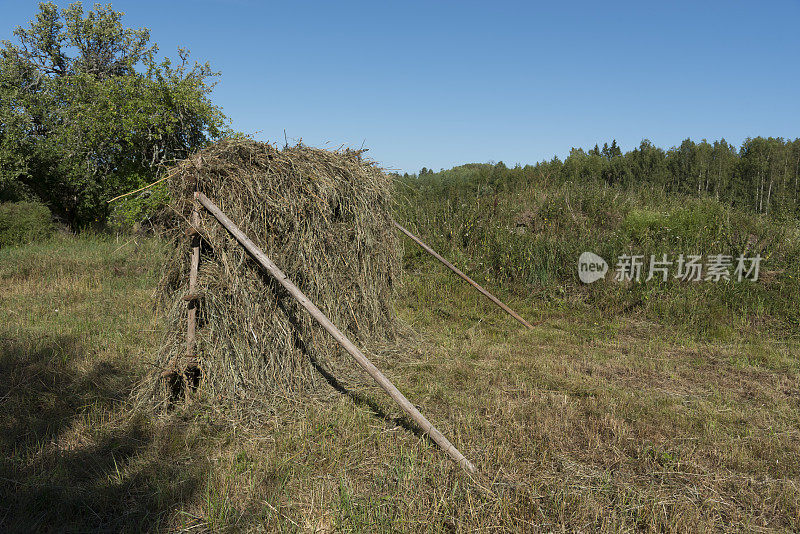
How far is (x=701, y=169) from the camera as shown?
23016mm

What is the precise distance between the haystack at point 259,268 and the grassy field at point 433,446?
0.49 m

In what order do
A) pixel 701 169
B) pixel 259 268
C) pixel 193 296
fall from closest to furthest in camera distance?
pixel 193 296 → pixel 259 268 → pixel 701 169

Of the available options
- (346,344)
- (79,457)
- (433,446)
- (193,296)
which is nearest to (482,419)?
(433,446)

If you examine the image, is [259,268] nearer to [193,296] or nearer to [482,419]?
[193,296]

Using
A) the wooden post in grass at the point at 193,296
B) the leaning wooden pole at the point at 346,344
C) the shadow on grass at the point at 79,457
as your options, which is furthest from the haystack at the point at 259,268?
the shadow on grass at the point at 79,457

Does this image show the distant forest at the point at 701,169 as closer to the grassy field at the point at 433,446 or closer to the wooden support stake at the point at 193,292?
the grassy field at the point at 433,446

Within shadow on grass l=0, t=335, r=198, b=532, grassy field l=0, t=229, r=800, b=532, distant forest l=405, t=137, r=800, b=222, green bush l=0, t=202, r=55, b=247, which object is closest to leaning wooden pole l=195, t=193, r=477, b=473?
grassy field l=0, t=229, r=800, b=532

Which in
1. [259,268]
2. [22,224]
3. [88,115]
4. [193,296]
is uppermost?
[88,115]

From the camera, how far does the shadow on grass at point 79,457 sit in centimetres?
302

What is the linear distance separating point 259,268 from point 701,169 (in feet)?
82.4

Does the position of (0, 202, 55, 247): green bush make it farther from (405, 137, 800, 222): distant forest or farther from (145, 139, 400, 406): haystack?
(145, 139, 400, 406): haystack

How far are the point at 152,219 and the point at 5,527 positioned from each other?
2.77 m

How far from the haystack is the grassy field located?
492 millimetres

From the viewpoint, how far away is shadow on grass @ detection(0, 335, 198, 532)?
9.89ft
